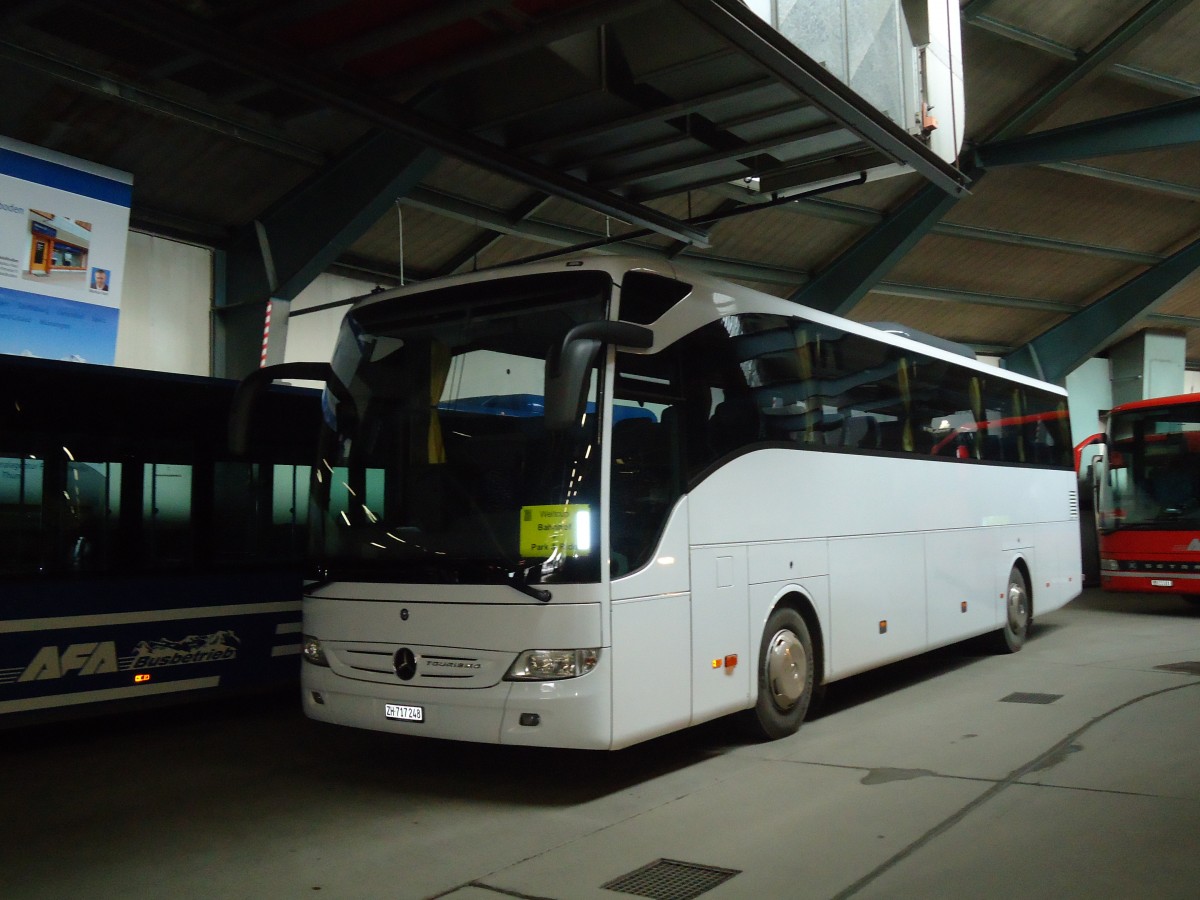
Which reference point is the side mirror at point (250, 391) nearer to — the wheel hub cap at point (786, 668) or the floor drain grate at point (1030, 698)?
the wheel hub cap at point (786, 668)

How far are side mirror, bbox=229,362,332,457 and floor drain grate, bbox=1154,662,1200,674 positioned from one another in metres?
8.17

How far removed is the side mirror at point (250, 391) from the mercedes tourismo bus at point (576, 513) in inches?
12.9

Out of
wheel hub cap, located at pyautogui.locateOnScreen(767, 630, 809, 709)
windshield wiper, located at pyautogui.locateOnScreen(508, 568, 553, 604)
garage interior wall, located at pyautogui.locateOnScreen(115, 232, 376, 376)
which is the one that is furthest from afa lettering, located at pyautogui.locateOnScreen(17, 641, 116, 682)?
garage interior wall, located at pyautogui.locateOnScreen(115, 232, 376, 376)

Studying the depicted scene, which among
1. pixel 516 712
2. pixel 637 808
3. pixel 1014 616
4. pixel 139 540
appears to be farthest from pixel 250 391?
pixel 1014 616

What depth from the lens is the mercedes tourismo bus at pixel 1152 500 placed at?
1574 cm

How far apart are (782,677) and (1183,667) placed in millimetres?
5194

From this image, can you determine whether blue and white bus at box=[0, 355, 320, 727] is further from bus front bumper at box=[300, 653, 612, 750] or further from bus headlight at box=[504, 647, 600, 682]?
bus headlight at box=[504, 647, 600, 682]

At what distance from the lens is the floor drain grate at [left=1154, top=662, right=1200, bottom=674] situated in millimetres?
10398

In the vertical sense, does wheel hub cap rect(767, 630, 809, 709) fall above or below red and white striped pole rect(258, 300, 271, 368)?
below

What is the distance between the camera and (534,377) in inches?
245

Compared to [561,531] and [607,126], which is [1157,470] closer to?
[607,126]

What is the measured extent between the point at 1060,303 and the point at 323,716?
24803 mm

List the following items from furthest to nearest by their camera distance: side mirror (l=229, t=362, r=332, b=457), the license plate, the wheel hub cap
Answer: the wheel hub cap, side mirror (l=229, t=362, r=332, b=457), the license plate

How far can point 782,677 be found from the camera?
776 centimetres
